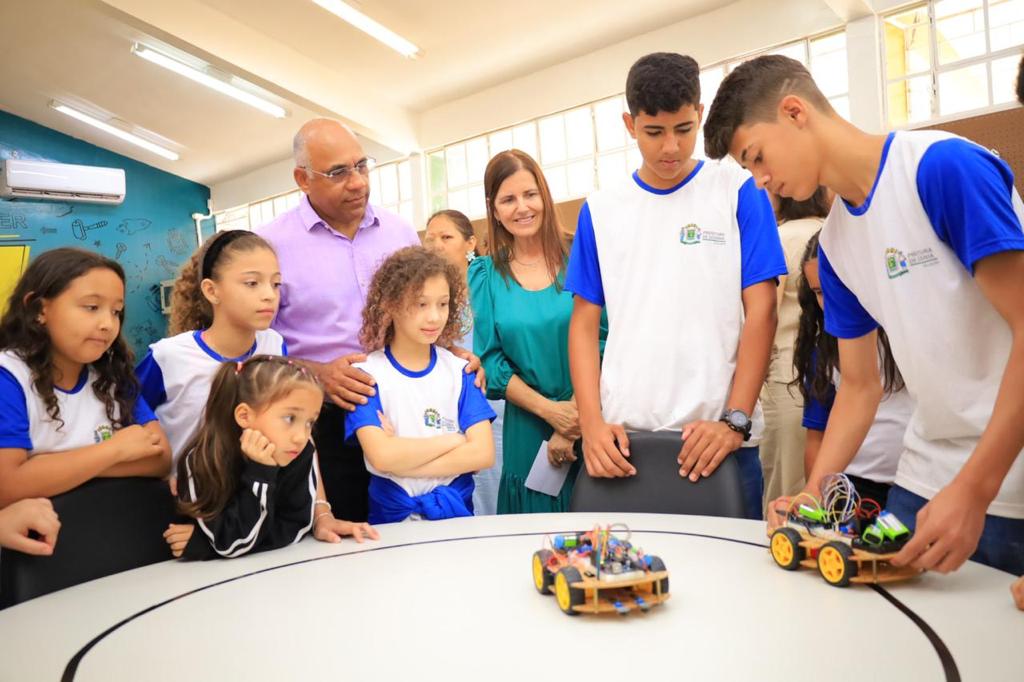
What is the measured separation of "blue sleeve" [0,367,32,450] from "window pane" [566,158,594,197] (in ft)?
26.2

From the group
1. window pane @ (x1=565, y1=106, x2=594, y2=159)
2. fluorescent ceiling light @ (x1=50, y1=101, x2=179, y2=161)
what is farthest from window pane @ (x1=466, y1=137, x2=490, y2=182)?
fluorescent ceiling light @ (x1=50, y1=101, x2=179, y2=161)

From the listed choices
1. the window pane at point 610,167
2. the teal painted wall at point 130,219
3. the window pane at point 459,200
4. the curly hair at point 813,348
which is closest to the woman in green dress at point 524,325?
the curly hair at point 813,348

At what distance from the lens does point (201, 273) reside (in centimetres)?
211

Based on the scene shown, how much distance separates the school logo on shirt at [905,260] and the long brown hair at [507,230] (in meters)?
1.24

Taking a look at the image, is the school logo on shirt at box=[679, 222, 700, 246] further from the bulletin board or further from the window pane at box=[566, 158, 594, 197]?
the window pane at box=[566, 158, 594, 197]

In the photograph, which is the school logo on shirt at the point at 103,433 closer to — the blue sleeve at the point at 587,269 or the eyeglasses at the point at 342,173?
the eyeglasses at the point at 342,173

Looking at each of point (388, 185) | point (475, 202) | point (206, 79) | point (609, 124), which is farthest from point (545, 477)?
point (388, 185)

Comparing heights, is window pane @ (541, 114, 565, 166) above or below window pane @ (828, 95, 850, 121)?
above

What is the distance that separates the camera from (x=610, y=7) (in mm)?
7746

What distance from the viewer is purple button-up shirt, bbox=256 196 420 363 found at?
236cm

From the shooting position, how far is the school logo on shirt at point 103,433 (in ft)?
5.60

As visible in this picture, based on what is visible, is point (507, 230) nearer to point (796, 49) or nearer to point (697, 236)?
point (697, 236)

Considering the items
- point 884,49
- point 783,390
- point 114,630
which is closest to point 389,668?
point 114,630

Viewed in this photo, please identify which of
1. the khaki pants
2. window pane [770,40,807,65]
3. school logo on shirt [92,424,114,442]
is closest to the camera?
school logo on shirt [92,424,114,442]
